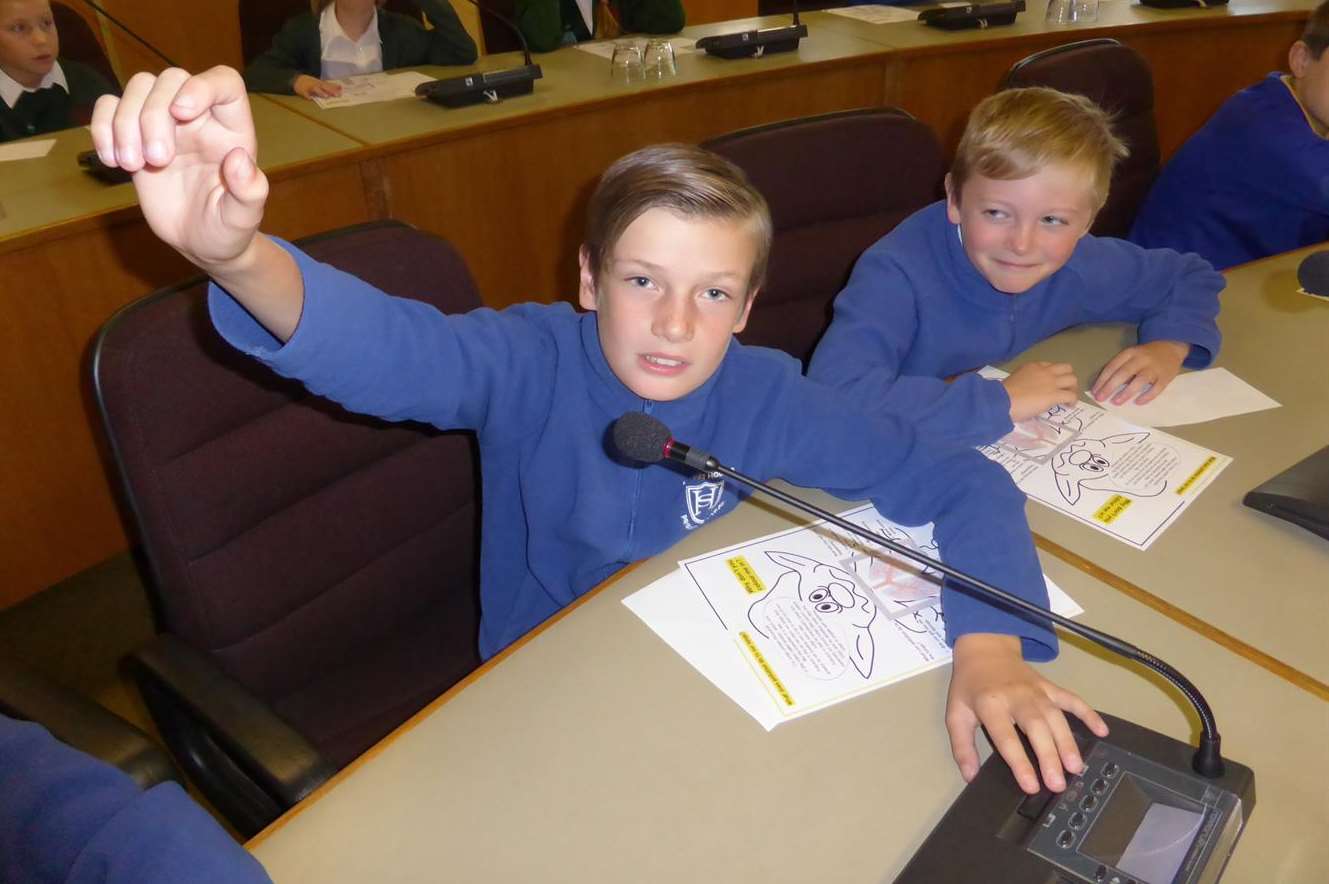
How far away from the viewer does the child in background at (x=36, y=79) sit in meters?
2.42

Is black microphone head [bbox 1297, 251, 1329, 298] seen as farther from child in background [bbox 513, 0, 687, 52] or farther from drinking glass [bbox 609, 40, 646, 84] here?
child in background [bbox 513, 0, 687, 52]

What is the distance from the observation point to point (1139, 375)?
126cm

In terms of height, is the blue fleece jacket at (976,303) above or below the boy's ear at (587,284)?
below

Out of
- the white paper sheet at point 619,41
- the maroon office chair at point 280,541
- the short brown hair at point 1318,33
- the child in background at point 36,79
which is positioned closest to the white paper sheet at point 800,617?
the maroon office chair at point 280,541

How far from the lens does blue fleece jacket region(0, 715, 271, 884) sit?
0.56 meters

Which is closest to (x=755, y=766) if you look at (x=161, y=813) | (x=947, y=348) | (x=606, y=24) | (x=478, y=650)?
(x=161, y=813)

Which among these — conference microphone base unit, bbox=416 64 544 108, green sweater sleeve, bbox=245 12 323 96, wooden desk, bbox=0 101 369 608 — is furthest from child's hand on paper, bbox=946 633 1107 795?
green sweater sleeve, bbox=245 12 323 96

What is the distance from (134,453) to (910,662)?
750mm

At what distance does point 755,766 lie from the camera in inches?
29.8

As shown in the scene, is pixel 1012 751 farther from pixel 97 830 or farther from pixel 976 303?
pixel 976 303

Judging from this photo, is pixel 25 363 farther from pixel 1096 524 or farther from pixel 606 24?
pixel 606 24

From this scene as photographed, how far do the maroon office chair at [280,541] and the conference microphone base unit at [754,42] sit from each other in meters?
1.87

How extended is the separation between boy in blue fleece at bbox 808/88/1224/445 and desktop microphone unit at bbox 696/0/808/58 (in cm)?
140

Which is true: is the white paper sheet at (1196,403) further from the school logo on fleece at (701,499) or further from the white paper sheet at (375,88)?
the white paper sheet at (375,88)
